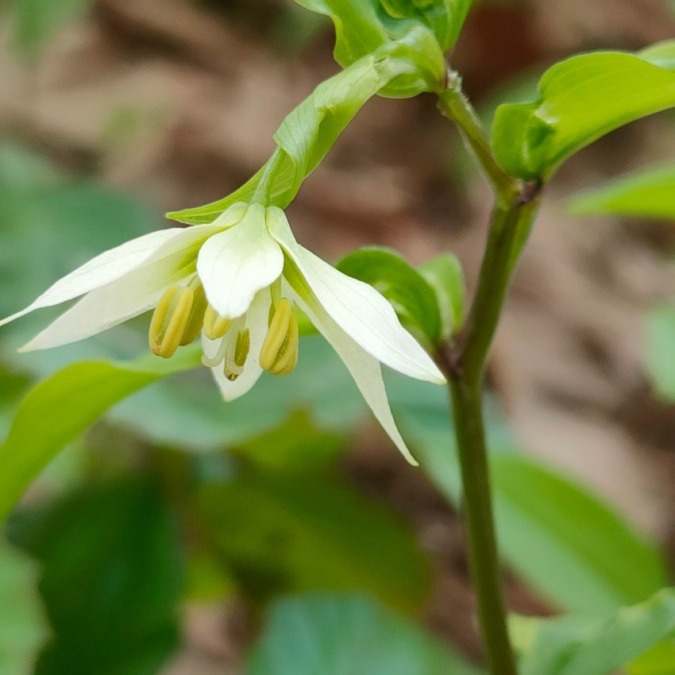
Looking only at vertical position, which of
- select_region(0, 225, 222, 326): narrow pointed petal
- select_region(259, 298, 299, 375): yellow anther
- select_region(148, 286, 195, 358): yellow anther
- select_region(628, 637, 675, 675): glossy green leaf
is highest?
select_region(0, 225, 222, 326): narrow pointed petal

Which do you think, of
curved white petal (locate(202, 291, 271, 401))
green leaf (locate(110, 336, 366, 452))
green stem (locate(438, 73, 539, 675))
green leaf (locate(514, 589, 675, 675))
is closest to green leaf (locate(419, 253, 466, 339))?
green stem (locate(438, 73, 539, 675))

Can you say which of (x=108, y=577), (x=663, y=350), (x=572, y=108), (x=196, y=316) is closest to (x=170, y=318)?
(x=196, y=316)

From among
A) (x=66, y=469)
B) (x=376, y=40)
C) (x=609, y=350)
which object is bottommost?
(x=609, y=350)

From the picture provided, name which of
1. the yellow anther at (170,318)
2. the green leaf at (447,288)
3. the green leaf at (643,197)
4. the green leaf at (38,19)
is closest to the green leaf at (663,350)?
the green leaf at (643,197)

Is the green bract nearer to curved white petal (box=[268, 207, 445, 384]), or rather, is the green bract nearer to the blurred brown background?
curved white petal (box=[268, 207, 445, 384])

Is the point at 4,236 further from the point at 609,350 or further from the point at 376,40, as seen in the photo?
the point at 609,350

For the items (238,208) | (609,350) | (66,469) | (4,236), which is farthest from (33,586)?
(609,350)
